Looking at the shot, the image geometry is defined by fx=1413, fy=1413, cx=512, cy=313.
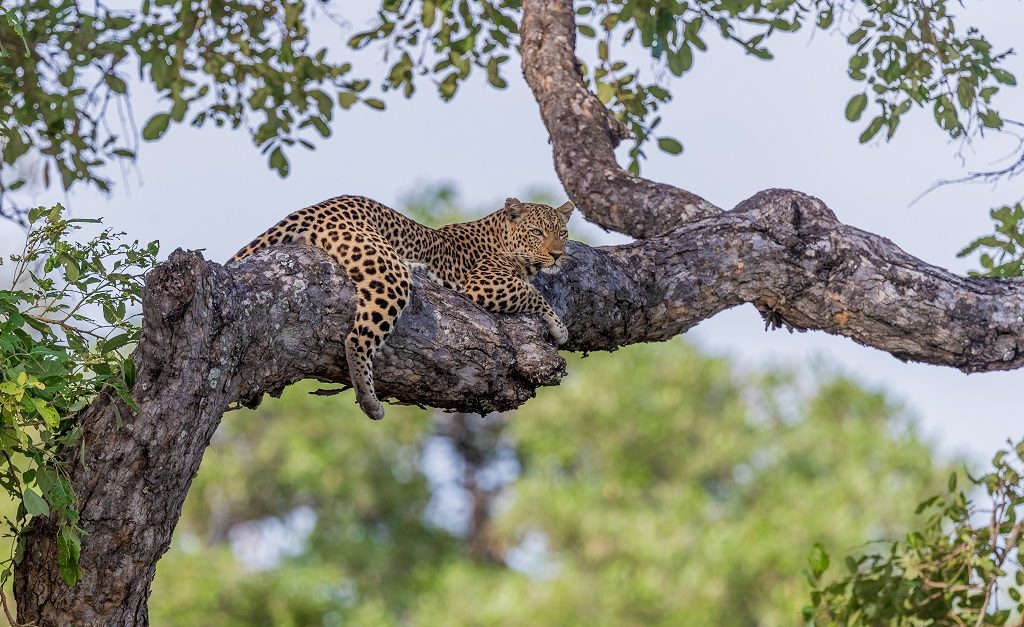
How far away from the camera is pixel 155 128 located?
7.59 metres

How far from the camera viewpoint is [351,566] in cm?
A: 2938

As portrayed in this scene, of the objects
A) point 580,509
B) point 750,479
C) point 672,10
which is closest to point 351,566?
point 580,509

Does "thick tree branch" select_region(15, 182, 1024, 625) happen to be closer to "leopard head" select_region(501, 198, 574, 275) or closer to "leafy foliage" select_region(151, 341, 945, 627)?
"leopard head" select_region(501, 198, 574, 275)

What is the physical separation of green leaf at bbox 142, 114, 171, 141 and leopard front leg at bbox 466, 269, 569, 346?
2299 millimetres

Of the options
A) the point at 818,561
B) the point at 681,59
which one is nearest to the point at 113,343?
the point at 818,561

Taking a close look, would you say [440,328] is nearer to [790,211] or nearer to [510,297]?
[510,297]

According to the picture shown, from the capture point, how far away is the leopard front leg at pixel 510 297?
5.63 meters

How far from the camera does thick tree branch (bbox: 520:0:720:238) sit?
6602mm

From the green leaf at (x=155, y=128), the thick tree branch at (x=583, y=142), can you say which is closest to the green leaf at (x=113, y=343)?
the thick tree branch at (x=583, y=142)

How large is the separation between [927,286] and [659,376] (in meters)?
25.2

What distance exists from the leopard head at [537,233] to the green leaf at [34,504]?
2795mm

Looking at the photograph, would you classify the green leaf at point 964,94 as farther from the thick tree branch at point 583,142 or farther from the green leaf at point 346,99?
the green leaf at point 346,99

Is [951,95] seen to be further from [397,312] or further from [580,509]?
[580,509]

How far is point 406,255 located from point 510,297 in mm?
536
